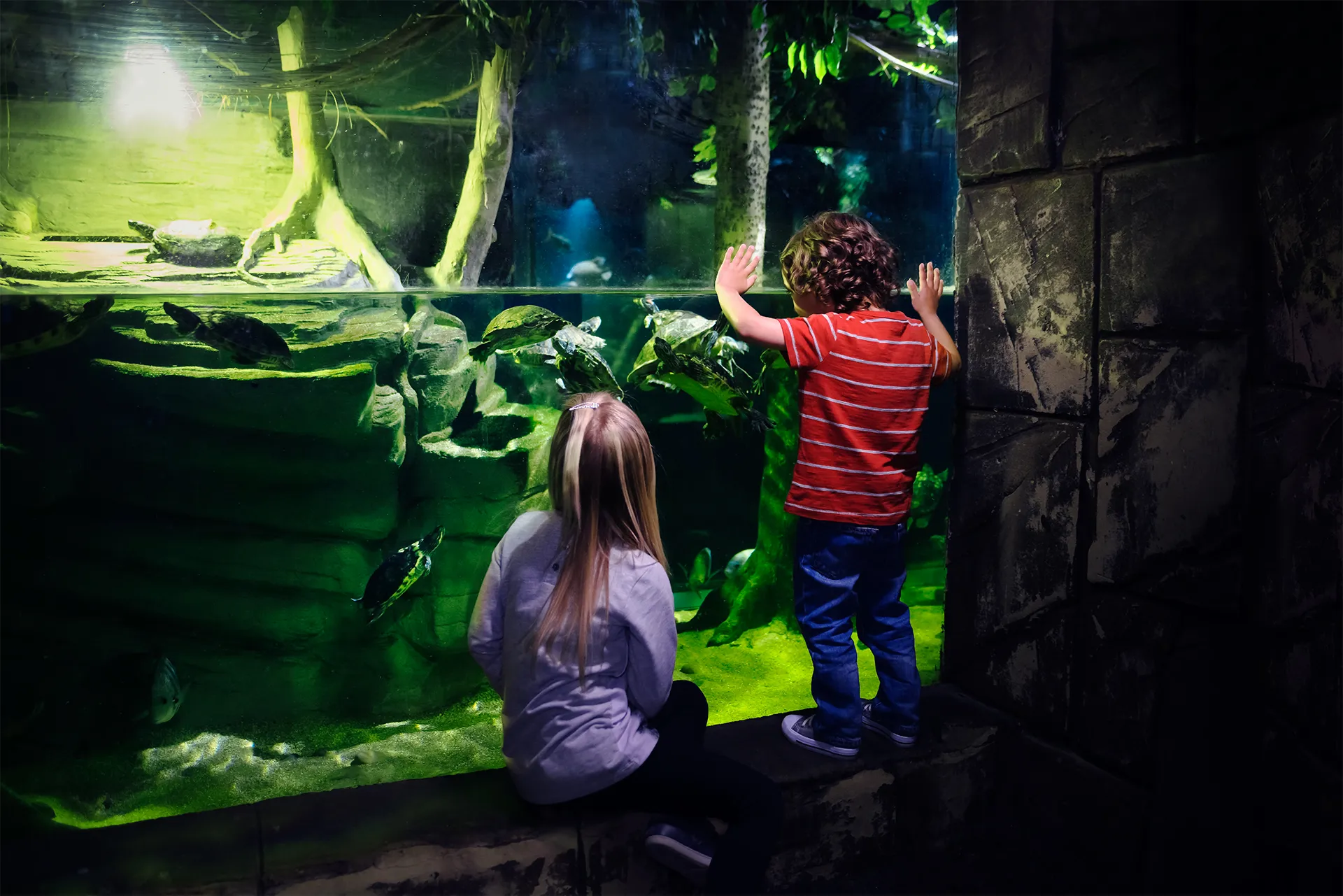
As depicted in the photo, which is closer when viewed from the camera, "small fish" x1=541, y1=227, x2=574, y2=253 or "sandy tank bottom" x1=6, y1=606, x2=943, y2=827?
"sandy tank bottom" x1=6, y1=606, x2=943, y2=827

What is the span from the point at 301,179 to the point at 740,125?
2.14 metres

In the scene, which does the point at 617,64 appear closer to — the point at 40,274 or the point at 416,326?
the point at 416,326

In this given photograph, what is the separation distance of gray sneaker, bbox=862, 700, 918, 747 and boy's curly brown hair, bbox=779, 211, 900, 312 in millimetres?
1459

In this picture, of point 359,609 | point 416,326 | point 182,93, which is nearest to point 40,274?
point 182,93

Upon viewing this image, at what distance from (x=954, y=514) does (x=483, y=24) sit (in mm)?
3133

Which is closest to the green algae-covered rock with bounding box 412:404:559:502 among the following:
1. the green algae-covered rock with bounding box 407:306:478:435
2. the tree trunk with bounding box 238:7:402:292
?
the green algae-covered rock with bounding box 407:306:478:435

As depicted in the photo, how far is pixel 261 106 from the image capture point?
3316mm

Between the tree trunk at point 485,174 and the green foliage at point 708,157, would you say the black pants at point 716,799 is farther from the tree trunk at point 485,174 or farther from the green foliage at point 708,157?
the green foliage at point 708,157

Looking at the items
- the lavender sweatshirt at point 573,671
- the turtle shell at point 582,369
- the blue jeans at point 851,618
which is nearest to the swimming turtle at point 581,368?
the turtle shell at point 582,369

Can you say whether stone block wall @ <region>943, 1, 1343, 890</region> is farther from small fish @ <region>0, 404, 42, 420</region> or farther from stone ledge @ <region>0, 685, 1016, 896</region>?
small fish @ <region>0, 404, 42, 420</region>

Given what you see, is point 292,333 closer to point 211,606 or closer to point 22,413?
point 22,413

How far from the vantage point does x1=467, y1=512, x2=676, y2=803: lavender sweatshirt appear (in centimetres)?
194

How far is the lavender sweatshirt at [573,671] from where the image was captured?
1937 millimetres

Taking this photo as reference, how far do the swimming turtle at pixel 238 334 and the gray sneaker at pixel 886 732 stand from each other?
2.67 metres
